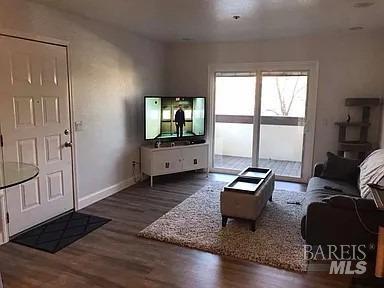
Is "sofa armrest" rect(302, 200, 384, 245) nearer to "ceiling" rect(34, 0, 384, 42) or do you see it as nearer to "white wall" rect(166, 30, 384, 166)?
"ceiling" rect(34, 0, 384, 42)

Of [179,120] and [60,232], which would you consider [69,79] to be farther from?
[179,120]

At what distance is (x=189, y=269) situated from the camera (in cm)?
280

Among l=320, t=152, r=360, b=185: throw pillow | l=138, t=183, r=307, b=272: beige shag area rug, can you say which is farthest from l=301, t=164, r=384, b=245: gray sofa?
l=320, t=152, r=360, b=185: throw pillow

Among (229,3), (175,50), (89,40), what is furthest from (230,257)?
(175,50)

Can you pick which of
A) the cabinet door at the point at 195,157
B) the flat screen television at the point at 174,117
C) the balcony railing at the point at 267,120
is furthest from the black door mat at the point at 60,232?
the balcony railing at the point at 267,120

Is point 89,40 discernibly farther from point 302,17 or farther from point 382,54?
point 382,54

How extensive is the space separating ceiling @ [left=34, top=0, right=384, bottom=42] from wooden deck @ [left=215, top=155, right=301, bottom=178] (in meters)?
2.26

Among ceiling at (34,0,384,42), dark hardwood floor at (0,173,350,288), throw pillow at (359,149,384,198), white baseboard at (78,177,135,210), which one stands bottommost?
dark hardwood floor at (0,173,350,288)

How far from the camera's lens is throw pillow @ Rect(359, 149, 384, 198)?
3.16m

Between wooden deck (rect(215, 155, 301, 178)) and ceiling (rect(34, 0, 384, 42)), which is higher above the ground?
ceiling (rect(34, 0, 384, 42))

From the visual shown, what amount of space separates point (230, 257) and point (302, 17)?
3.00m

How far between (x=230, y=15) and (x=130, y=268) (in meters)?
3.05

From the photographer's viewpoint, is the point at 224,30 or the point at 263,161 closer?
the point at 224,30
